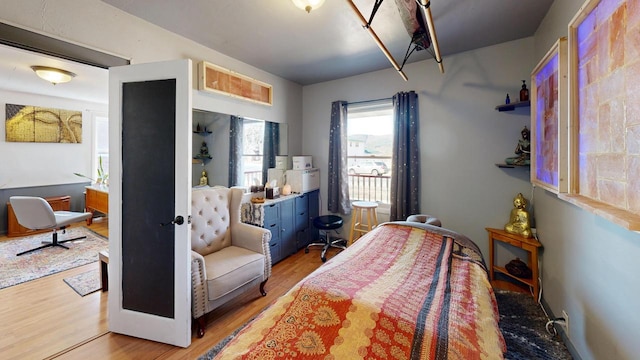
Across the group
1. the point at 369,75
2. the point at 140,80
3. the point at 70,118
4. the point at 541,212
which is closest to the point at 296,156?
the point at 369,75

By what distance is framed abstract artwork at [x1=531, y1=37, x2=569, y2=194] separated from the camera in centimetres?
155

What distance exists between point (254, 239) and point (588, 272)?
2.46m

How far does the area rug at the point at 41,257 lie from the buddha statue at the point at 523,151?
5.10 m

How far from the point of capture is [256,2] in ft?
6.35

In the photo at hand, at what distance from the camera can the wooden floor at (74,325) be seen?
1.73m

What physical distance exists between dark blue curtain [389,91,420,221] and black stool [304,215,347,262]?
78 cm

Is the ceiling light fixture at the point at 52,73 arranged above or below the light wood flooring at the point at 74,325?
above

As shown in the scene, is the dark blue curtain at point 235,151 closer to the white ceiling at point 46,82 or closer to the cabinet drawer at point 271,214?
the cabinet drawer at point 271,214

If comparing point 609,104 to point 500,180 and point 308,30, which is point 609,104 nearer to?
point 500,180

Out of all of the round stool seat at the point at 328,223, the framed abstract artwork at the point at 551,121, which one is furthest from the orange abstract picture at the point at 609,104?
the round stool seat at the point at 328,223

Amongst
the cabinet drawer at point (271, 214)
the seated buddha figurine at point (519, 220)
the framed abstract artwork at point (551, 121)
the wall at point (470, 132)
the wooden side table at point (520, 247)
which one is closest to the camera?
the framed abstract artwork at point (551, 121)

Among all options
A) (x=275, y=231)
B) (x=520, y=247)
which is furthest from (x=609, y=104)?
(x=275, y=231)

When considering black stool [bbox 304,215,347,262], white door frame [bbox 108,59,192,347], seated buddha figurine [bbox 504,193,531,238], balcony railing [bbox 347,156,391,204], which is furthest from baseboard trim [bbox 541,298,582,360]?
white door frame [bbox 108,59,192,347]

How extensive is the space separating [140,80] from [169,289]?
155 centimetres
